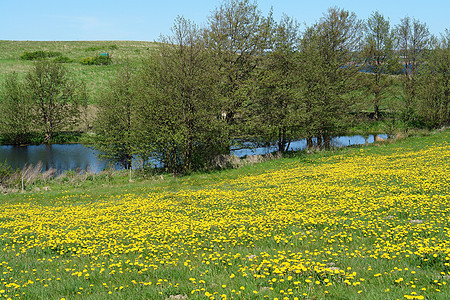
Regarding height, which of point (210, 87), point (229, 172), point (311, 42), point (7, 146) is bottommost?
point (229, 172)

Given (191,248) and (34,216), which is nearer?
(191,248)

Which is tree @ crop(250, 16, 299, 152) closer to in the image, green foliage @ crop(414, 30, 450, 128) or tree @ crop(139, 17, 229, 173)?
tree @ crop(139, 17, 229, 173)

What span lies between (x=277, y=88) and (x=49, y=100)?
47108 mm

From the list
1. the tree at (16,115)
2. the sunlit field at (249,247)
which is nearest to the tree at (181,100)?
the sunlit field at (249,247)

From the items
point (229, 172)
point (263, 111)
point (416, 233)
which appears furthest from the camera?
point (263, 111)

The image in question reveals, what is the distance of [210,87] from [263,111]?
699cm

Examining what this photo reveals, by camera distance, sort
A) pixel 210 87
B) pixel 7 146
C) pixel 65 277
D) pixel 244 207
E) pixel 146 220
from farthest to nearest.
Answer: pixel 7 146
pixel 210 87
pixel 244 207
pixel 146 220
pixel 65 277

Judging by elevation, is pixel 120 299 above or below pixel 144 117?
below

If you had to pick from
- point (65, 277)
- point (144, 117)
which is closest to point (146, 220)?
point (65, 277)

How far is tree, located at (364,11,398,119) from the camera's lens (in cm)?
5491

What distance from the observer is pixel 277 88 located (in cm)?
3547

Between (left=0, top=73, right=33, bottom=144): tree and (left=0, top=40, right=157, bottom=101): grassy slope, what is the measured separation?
12.0 meters

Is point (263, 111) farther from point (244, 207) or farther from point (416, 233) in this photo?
point (416, 233)

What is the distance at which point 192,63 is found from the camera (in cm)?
3183
